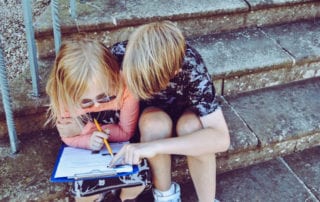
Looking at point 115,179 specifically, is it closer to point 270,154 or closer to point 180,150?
point 180,150

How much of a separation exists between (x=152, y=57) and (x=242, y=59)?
93 centimetres

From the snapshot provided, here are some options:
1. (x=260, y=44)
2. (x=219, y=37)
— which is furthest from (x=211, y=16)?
(x=260, y=44)

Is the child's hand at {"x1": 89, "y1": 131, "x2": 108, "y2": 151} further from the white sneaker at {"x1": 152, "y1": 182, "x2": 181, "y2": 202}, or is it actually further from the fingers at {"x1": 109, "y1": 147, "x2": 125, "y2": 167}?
the white sneaker at {"x1": 152, "y1": 182, "x2": 181, "y2": 202}

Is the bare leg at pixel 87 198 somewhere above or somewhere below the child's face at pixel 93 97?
below

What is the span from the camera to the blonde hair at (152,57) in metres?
1.54

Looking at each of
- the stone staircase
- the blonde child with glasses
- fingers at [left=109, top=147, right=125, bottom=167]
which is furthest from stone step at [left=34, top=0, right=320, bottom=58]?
fingers at [left=109, top=147, right=125, bottom=167]

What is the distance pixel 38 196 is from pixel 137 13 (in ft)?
3.48

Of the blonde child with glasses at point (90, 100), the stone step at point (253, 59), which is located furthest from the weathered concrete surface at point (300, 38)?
the blonde child with glasses at point (90, 100)

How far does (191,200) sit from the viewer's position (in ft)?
6.70

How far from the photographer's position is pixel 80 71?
1551 mm

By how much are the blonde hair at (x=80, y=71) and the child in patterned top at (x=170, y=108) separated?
0.25 ft

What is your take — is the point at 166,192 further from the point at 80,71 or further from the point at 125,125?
the point at 80,71

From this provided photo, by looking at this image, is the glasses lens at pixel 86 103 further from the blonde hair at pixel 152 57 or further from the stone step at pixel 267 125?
the stone step at pixel 267 125

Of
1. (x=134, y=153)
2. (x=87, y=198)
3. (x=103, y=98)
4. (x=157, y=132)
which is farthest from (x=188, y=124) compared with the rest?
(x=87, y=198)
